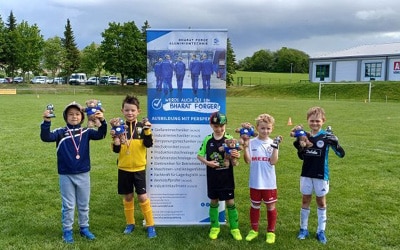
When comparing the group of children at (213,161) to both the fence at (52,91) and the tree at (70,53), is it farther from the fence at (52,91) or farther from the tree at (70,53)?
the tree at (70,53)

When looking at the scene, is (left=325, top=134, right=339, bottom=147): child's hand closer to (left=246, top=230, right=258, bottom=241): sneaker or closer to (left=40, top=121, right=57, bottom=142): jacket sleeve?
(left=246, top=230, right=258, bottom=241): sneaker

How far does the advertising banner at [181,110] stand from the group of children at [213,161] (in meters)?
0.39

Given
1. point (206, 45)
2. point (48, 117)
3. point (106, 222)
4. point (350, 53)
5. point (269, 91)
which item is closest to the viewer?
point (48, 117)

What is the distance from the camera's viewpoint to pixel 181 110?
18.7ft

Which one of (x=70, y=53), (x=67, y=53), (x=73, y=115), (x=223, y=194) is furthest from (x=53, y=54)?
(x=223, y=194)

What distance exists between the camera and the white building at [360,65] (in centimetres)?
5919

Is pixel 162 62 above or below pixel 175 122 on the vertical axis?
above

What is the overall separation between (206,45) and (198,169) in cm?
172

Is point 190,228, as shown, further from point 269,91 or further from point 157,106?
point 269,91

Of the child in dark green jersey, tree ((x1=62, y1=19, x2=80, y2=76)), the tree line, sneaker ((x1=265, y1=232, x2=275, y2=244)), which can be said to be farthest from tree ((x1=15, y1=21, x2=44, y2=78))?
sneaker ((x1=265, y1=232, x2=275, y2=244))

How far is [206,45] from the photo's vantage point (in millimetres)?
5559

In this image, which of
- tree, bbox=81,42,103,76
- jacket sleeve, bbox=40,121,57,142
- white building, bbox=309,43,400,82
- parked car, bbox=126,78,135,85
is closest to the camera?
jacket sleeve, bbox=40,121,57,142

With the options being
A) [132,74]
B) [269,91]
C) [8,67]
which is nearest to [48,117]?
[269,91]

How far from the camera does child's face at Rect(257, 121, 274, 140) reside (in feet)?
16.7
